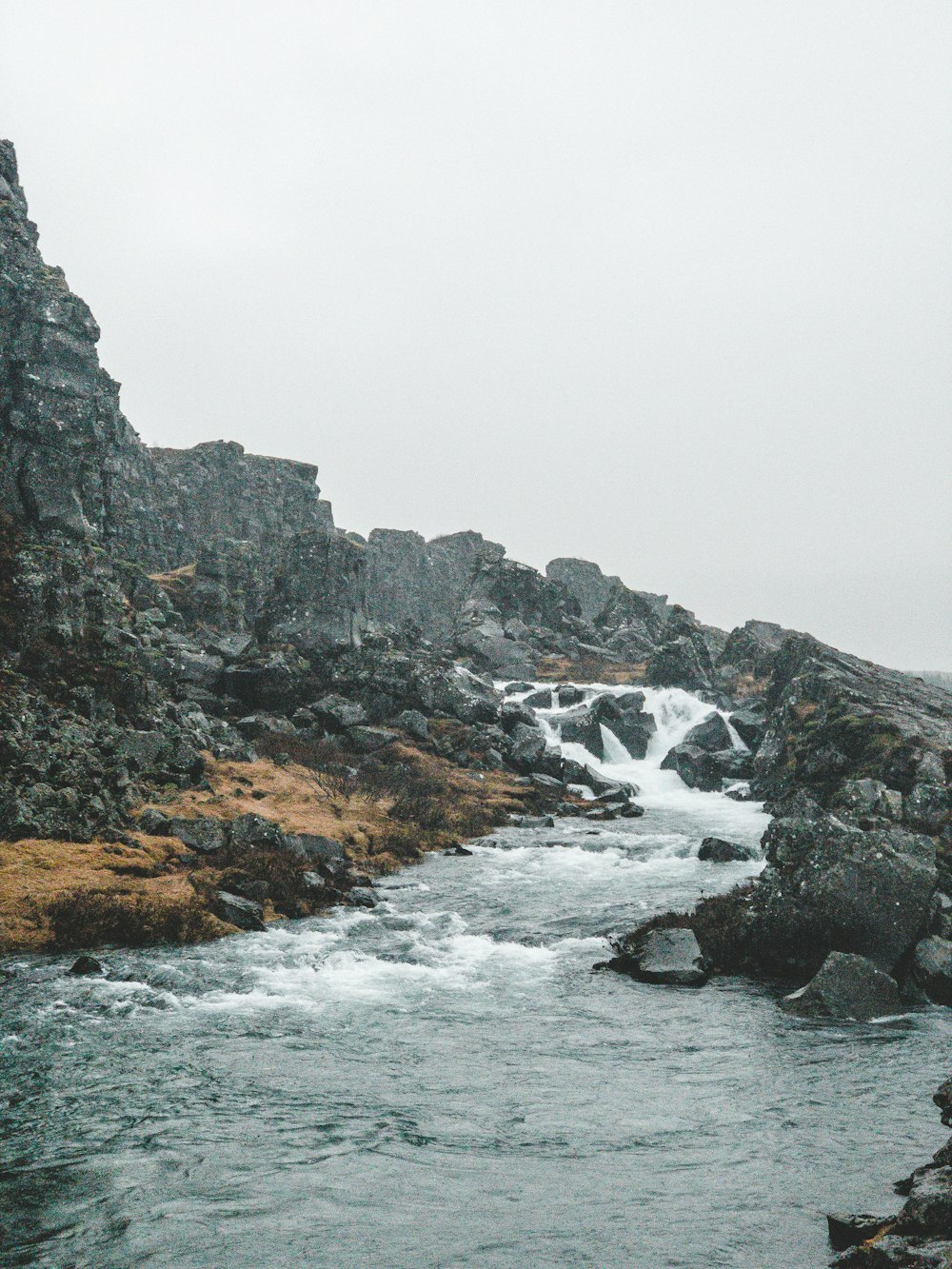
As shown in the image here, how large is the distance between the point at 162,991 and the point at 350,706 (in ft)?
176

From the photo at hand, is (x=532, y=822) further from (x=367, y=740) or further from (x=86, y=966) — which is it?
(x=86, y=966)

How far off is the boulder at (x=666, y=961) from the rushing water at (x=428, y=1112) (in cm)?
A: 80

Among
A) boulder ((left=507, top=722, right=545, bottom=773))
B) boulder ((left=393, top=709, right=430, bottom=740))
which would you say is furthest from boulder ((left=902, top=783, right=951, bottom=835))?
boulder ((left=393, top=709, right=430, bottom=740))

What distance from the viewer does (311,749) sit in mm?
63406

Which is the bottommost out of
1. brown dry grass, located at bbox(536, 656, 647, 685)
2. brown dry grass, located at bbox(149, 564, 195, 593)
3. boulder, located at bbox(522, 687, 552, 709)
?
boulder, located at bbox(522, 687, 552, 709)

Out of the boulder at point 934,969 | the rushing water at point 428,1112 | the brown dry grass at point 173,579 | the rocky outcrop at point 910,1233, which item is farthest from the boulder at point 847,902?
the brown dry grass at point 173,579

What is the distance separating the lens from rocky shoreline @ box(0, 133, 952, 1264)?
24.2m

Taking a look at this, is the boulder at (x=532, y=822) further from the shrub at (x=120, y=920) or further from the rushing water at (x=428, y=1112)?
the shrub at (x=120, y=920)

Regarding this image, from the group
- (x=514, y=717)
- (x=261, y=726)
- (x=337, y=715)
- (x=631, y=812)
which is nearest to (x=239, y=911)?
(x=261, y=726)

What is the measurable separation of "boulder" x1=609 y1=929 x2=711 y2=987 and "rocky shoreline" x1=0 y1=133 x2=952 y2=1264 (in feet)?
0.31

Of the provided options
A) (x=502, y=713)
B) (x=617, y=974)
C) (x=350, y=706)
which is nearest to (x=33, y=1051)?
(x=617, y=974)

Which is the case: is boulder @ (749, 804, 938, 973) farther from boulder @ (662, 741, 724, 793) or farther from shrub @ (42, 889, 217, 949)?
boulder @ (662, 741, 724, 793)

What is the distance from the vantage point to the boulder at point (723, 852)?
142 feet

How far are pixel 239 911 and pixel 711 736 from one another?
241 feet
